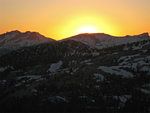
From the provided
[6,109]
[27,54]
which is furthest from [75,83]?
[27,54]

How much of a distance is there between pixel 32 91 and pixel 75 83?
459 inches

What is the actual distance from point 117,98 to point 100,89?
6660 mm

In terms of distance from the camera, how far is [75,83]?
44.4 metres

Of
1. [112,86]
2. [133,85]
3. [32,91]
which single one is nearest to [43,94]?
[32,91]

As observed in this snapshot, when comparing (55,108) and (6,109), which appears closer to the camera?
(55,108)

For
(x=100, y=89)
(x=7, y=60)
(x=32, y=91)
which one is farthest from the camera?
(x=7, y=60)

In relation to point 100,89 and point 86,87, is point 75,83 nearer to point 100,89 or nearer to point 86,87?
point 86,87

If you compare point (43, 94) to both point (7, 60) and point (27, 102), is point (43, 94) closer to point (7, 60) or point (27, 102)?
point (27, 102)

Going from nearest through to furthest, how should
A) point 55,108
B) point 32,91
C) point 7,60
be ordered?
point 55,108 → point 32,91 → point 7,60

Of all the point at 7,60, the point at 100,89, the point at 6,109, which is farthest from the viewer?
the point at 7,60

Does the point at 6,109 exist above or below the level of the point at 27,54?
below

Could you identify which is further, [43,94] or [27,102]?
[43,94]

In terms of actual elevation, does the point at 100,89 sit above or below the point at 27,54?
below

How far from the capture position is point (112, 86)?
129 ft
